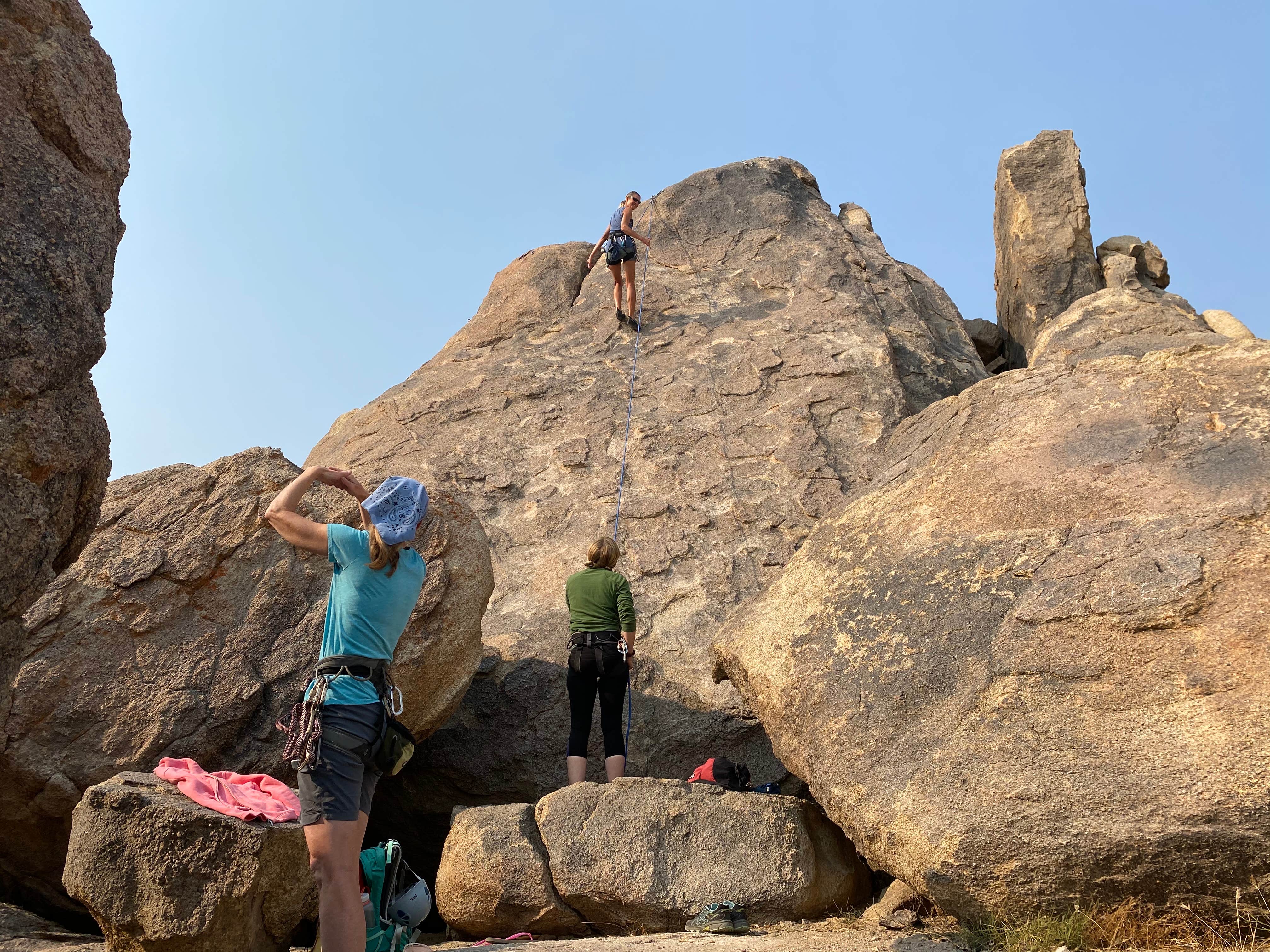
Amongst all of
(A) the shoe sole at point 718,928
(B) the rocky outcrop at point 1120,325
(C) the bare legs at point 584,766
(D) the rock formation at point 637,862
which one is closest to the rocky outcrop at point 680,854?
(D) the rock formation at point 637,862

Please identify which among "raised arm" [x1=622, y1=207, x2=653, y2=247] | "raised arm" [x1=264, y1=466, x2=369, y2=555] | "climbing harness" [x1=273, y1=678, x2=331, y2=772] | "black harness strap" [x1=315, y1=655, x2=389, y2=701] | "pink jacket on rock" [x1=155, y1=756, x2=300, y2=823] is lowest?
"pink jacket on rock" [x1=155, y1=756, x2=300, y2=823]

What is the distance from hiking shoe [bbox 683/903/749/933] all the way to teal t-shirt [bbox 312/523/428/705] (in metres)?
1.96

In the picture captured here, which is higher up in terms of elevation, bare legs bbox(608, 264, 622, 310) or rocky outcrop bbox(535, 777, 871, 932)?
bare legs bbox(608, 264, 622, 310)

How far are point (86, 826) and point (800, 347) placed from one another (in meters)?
7.81

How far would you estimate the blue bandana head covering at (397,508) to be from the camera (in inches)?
150

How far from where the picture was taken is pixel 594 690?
20.9 feet

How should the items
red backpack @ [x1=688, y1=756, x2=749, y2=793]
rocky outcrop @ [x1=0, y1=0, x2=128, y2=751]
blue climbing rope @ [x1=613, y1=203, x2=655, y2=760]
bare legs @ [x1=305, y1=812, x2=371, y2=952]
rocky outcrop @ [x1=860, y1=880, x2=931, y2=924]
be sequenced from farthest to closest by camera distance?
blue climbing rope @ [x1=613, y1=203, x2=655, y2=760], red backpack @ [x1=688, y1=756, x2=749, y2=793], rocky outcrop @ [x1=860, y1=880, x2=931, y2=924], bare legs @ [x1=305, y1=812, x2=371, y2=952], rocky outcrop @ [x1=0, y1=0, x2=128, y2=751]

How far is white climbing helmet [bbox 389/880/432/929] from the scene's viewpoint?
434 cm

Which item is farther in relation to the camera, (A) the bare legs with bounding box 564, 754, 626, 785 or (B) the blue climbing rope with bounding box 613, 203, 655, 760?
(B) the blue climbing rope with bounding box 613, 203, 655, 760

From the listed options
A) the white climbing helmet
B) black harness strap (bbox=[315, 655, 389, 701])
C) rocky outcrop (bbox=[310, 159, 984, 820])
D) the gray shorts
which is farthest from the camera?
rocky outcrop (bbox=[310, 159, 984, 820])

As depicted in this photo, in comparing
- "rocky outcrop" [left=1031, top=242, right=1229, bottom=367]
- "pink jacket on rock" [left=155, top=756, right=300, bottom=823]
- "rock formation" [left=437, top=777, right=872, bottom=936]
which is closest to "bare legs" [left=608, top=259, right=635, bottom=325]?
"rocky outcrop" [left=1031, top=242, right=1229, bottom=367]

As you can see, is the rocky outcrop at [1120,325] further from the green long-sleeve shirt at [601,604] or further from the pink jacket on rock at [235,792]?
the pink jacket on rock at [235,792]

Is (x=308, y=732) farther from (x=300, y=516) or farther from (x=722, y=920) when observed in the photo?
(x=722, y=920)

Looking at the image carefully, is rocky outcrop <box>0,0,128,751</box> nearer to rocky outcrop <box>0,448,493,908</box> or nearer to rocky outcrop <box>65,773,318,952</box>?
rocky outcrop <box>65,773,318,952</box>
